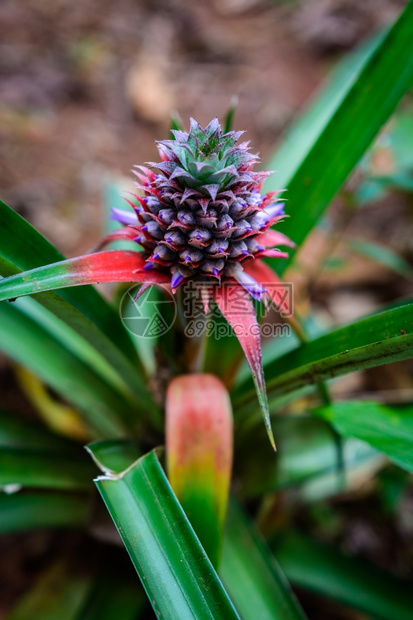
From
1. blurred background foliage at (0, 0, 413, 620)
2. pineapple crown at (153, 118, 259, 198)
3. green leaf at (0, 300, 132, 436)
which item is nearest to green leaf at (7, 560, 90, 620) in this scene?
blurred background foliage at (0, 0, 413, 620)

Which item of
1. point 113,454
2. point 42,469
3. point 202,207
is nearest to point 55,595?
point 42,469

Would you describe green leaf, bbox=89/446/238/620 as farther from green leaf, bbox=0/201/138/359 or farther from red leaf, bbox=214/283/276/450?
green leaf, bbox=0/201/138/359

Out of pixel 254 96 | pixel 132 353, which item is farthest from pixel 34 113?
pixel 132 353

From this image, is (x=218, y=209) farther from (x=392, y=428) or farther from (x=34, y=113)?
(x=34, y=113)

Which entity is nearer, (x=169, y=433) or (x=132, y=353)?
(x=169, y=433)

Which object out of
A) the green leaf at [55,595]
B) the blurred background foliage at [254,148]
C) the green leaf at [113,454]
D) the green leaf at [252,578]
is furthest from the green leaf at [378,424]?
the green leaf at [55,595]

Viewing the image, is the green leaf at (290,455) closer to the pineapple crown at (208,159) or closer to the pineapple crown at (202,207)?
the pineapple crown at (202,207)
